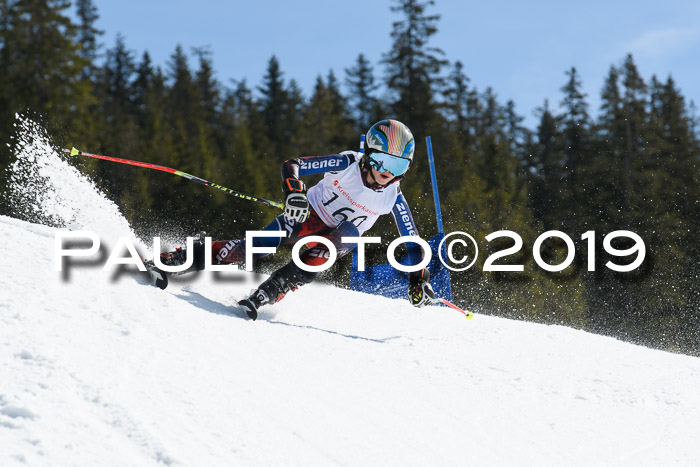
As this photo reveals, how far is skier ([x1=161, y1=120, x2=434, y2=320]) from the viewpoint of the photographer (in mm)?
4527

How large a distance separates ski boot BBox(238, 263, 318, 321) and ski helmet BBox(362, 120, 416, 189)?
0.96 m

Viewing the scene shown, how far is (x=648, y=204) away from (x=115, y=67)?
3155 cm

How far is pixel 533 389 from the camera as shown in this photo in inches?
154

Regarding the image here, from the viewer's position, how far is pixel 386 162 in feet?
15.4

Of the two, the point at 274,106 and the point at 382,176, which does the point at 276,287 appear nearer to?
the point at 382,176

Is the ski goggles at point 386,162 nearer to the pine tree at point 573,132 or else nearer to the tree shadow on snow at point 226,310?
the tree shadow on snow at point 226,310

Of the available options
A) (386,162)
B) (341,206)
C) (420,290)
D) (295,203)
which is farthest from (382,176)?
(420,290)

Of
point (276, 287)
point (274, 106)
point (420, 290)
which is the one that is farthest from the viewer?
point (274, 106)

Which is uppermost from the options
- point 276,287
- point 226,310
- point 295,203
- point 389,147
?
point 389,147

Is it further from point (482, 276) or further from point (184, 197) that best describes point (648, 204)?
point (184, 197)

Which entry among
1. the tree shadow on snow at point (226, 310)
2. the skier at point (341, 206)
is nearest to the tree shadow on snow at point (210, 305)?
the tree shadow on snow at point (226, 310)

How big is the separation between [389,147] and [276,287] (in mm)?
1319

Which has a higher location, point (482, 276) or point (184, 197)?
point (184, 197)

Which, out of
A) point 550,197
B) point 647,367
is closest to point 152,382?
point 647,367
